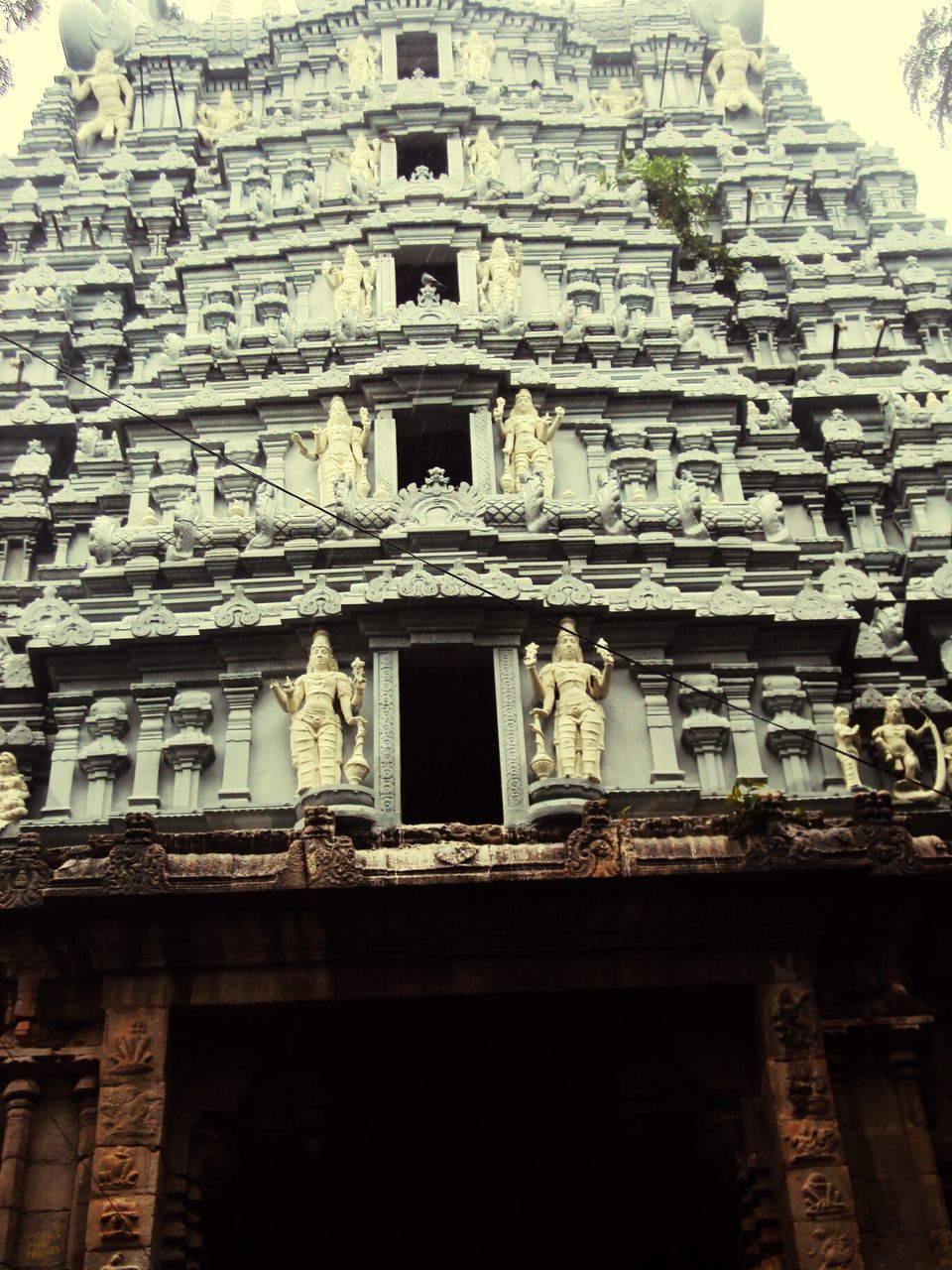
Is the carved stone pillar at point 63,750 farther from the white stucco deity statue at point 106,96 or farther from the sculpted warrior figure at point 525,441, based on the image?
the white stucco deity statue at point 106,96

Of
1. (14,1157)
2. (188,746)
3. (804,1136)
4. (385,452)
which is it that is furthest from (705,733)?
(14,1157)

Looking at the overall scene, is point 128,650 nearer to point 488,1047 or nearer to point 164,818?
point 164,818

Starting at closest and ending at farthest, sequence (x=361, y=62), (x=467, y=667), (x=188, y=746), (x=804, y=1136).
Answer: (x=804, y=1136) < (x=188, y=746) < (x=467, y=667) < (x=361, y=62)

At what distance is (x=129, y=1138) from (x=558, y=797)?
6336 millimetres

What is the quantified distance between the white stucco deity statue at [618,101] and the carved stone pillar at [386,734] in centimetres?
1724

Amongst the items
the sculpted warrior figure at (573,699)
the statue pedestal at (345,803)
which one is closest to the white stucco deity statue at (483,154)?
the sculpted warrior figure at (573,699)

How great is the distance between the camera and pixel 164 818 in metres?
18.9

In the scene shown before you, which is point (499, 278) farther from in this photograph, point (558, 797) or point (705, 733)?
point (558, 797)

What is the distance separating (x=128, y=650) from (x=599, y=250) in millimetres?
11816

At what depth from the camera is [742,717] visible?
20.0 meters

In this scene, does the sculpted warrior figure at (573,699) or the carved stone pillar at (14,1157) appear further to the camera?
the sculpted warrior figure at (573,699)

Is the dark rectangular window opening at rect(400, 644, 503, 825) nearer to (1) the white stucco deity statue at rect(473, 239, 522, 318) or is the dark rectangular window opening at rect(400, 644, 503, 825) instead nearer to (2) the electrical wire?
(2) the electrical wire

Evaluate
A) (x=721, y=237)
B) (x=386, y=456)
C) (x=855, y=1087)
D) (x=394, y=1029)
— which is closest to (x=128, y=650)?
(x=386, y=456)

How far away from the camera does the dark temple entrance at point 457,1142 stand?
15883 mm
